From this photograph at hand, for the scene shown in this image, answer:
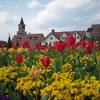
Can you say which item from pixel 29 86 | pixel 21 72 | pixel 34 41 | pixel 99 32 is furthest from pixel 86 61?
pixel 34 41

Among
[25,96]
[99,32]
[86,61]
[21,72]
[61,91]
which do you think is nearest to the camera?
[61,91]

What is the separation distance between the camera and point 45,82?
499 centimetres

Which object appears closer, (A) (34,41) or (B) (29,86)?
(B) (29,86)

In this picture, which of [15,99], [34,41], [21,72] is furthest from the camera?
[34,41]

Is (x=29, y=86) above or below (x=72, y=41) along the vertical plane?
below

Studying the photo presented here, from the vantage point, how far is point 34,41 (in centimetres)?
8312

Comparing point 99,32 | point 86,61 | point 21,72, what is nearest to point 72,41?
point 86,61

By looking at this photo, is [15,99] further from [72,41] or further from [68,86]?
[72,41]

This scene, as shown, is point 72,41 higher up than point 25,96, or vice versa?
point 72,41

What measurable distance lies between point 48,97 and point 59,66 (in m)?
2.52

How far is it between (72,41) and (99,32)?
68.2 m

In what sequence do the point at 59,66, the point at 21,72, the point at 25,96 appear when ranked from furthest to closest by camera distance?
the point at 59,66, the point at 21,72, the point at 25,96

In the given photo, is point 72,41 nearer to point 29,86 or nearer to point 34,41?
point 29,86

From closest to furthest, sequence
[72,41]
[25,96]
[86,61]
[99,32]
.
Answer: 1. [25,96]
2. [86,61]
3. [72,41]
4. [99,32]
